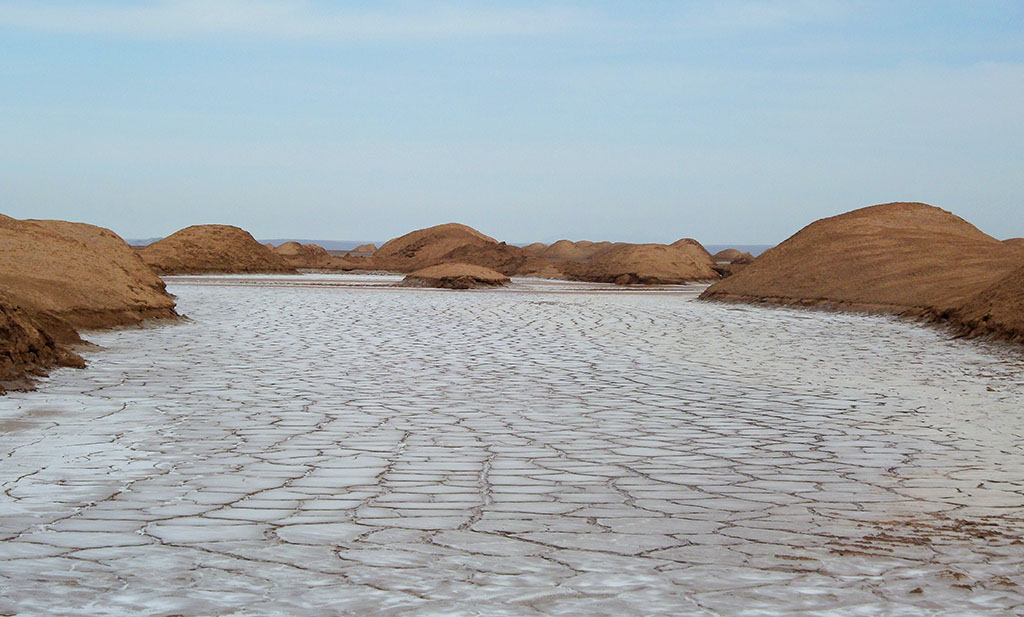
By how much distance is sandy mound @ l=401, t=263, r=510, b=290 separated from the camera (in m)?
28.8

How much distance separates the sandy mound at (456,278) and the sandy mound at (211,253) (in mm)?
10361

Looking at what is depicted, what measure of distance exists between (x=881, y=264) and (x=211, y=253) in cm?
2633

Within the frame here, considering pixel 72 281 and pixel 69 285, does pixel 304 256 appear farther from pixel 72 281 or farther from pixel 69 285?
pixel 69 285

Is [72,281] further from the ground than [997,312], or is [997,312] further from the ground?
[72,281]

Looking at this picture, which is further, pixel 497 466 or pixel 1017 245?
pixel 1017 245

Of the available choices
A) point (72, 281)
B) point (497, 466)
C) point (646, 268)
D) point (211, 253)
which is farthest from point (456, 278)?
point (497, 466)

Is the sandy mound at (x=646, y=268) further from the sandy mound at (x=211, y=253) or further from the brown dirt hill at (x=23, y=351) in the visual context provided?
the brown dirt hill at (x=23, y=351)

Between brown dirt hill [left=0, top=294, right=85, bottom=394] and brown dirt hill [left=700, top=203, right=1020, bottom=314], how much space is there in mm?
11599

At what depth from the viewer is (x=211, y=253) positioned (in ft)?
125

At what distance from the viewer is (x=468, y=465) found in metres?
4.66

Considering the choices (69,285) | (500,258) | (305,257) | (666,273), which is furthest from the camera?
(305,257)

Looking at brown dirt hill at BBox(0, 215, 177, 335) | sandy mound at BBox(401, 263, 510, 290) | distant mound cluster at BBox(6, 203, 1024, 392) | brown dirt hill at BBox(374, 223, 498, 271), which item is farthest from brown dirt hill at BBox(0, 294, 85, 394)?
brown dirt hill at BBox(374, 223, 498, 271)

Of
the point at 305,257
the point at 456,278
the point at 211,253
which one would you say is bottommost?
the point at 456,278

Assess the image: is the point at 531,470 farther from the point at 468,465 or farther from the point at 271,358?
the point at 271,358
